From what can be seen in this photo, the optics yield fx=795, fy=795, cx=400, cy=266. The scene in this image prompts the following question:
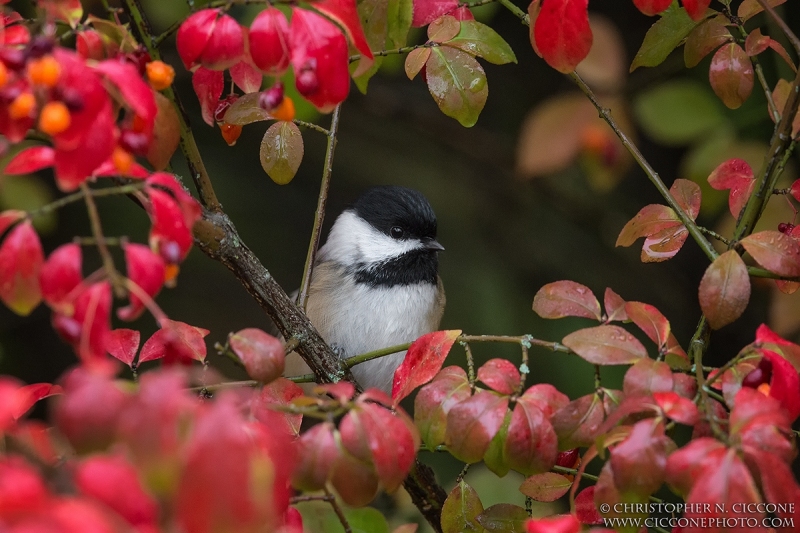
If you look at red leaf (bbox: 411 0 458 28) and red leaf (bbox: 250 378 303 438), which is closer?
red leaf (bbox: 250 378 303 438)

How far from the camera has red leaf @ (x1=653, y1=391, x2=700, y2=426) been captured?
0.58 meters

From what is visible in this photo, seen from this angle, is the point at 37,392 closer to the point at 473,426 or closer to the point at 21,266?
the point at 21,266

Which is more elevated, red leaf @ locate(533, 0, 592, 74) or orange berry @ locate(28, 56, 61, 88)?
red leaf @ locate(533, 0, 592, 74)

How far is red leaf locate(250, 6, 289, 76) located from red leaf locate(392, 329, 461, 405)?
31 centimetres

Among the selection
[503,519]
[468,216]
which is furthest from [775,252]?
[468,216]

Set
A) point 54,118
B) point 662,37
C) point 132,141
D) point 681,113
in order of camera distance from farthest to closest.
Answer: point 681,113, point 662,37, point 132,141, point 54,118

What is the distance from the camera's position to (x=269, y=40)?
2.10 feet

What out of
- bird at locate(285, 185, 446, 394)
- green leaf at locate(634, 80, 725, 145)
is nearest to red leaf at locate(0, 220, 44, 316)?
bird at locate(285, 185, 446, 394)

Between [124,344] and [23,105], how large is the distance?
42cm

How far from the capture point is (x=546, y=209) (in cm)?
262

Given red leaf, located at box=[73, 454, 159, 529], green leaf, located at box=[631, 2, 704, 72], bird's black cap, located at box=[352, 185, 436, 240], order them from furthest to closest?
bird's black cap, located at box=[352, 185, 436, 240], green leaf, located at box=[631, 2, 704, 72], red leaf, located at box=[73, 454, 159, 529]

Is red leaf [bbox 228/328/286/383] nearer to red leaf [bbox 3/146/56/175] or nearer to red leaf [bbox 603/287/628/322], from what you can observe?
red leaf [bbox 3/146/56/175]

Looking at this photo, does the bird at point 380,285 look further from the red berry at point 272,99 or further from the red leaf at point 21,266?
the red leaf at point 21,266

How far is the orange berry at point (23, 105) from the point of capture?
53 cm
